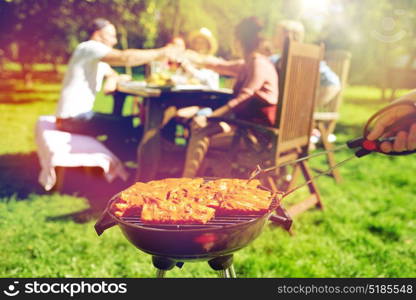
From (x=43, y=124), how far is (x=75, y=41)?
17.6m

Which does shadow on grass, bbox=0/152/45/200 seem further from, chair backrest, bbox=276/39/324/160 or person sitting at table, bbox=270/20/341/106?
person sitting at table, bbox=270/20/341/106

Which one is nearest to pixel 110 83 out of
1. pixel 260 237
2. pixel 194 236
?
pixel 260 237

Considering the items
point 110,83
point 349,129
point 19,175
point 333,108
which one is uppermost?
point 110,83

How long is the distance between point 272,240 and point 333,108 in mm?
2564

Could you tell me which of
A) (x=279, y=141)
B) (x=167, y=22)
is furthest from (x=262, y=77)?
(x=167, y=22)

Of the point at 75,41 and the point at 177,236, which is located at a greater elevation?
the point at 177,236

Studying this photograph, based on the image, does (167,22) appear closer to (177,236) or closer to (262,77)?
(262,77)

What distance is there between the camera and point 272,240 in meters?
3.39

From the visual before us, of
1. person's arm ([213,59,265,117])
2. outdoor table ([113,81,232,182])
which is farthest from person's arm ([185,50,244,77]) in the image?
person's arm ([213,59,265,117])

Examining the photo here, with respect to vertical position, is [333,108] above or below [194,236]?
below

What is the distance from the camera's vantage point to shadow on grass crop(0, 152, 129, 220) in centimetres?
411

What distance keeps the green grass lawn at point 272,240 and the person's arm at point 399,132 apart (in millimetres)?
1441

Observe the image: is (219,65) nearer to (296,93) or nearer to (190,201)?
(296,93)

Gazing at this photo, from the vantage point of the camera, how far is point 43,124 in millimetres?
4809
